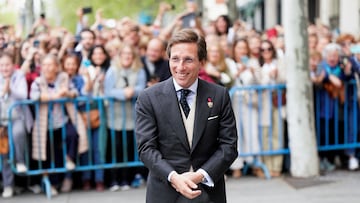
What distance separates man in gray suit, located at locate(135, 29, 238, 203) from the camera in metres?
3.34

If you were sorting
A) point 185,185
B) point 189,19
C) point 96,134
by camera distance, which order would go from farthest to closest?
point 189,19, point 96,134, point 185,185

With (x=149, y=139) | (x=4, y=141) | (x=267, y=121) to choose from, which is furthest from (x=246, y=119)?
(x=149, y=139)

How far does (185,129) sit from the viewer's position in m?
3.38

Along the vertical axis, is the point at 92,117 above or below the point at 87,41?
below

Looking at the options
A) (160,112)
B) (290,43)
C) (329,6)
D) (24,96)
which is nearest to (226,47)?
(290,43)

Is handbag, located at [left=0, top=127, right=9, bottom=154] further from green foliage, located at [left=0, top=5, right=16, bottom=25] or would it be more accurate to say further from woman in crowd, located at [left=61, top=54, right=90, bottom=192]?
green foliage, located at [left=0, top=5, right=16, bottom=25]

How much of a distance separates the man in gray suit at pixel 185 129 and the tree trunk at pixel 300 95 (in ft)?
13.9

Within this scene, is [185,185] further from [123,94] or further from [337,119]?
[337,119]

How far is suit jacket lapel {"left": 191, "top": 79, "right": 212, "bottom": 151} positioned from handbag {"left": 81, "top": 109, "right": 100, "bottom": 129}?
13.1ft

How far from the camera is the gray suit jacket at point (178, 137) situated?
11.0ft

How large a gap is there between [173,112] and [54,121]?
4.05m

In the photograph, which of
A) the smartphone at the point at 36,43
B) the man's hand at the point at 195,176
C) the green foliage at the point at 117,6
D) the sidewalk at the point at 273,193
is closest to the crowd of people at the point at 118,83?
the smartphone at the point at 36,43

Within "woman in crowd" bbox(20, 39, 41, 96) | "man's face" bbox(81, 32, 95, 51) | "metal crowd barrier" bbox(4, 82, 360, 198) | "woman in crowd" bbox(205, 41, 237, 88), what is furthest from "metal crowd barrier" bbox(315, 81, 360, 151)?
"woman in crowd" bbox(20, 39, 41, 96)

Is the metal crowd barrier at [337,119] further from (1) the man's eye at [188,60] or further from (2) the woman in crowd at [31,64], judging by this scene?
(1) the man's eye at [188,60]
